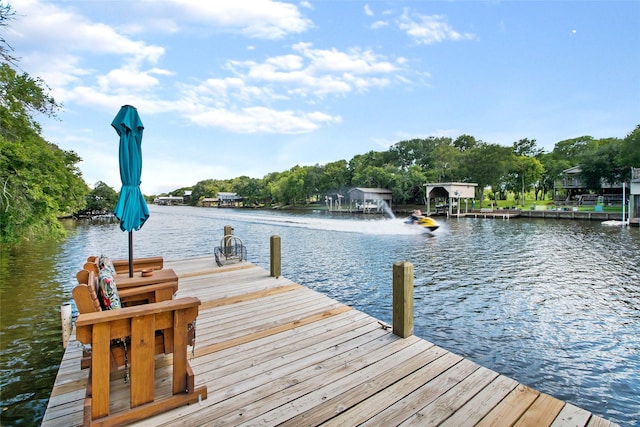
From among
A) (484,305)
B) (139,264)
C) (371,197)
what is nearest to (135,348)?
(139,264)

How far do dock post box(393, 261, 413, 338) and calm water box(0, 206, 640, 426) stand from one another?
2.18m

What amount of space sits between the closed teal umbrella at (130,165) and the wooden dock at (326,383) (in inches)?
61.6

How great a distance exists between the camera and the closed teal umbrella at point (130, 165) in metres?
3.78

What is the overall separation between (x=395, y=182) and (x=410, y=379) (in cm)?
5251

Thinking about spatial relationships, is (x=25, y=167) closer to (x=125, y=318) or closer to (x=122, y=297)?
(x=122, y=297)

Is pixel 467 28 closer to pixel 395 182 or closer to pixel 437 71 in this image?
pixel 437 71

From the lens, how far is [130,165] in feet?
12.7

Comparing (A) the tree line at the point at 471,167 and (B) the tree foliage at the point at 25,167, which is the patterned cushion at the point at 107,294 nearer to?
(B) the tree foliage at the point at 25,167

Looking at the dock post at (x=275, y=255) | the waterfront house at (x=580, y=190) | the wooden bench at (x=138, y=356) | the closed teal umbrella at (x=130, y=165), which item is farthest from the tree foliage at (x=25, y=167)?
the waterfront house at (x=580, y=190)

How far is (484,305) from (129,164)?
7.86 m

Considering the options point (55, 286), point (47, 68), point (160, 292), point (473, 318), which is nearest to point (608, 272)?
point (473, 318)

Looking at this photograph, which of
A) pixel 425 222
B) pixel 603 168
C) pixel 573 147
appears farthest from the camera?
pixel 573 147

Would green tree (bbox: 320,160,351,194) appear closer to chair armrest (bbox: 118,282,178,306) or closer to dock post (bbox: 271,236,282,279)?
dock post (bbox: 271,236,282,279)

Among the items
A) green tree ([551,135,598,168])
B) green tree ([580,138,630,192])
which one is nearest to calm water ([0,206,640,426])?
green tree ([580,138,630,192])
